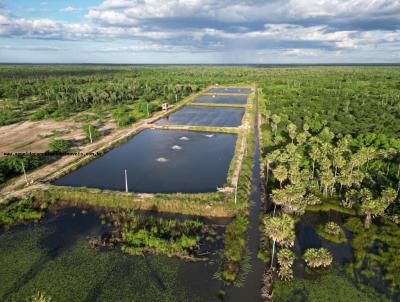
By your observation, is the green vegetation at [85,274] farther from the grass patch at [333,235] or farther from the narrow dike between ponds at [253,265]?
the grass patch at [333,235]

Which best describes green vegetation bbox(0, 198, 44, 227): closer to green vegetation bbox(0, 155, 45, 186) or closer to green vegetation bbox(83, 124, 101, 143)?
green vegetation bbox(0, 155, 45, 186)

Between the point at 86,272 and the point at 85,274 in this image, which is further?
the point at 86,272

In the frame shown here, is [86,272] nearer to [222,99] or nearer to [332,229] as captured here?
[332,229]

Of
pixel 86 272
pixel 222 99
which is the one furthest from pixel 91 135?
pixel 222 99

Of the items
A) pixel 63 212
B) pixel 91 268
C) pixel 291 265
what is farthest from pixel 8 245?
pixel 291 265

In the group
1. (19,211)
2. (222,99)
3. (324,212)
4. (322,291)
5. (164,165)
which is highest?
(222,99)

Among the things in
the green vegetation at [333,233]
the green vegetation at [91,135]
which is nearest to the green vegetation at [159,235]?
the green vegetation at [333,233]

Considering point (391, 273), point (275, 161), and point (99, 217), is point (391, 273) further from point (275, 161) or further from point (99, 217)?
point (99, 217)
